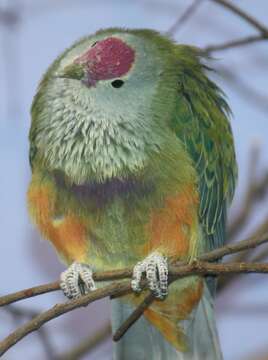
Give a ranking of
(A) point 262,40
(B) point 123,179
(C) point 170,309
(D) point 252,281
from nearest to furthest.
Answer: (A) point 262,40 → (B) point 123,179 → (C) point 170,309 → (D) point 252,281

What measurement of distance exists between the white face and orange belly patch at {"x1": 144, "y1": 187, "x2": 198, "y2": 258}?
17cm

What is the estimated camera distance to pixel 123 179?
2520 mm

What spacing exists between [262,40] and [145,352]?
3.86 feet

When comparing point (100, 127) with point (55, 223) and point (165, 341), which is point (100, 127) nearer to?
point (55, 223)

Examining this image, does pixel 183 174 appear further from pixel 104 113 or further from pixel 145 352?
pixel 145 352

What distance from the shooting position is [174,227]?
8.24ft

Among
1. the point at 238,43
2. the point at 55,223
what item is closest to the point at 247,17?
the point at 238,43

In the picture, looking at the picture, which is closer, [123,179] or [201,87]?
[123,179]

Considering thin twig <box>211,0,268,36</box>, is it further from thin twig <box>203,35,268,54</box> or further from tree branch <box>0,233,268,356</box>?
tree branch <box>0,233,268,356</box>

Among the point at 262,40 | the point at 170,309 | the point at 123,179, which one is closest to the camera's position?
the point at 262,40

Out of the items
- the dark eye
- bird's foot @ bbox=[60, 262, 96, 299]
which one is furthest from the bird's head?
bird's foot @ bbox=[60, 262, 96, 299]

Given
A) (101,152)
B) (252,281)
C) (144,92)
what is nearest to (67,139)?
(101,152)

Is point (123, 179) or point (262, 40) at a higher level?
point (262, 40)

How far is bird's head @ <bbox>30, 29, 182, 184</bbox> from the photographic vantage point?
2541mm
